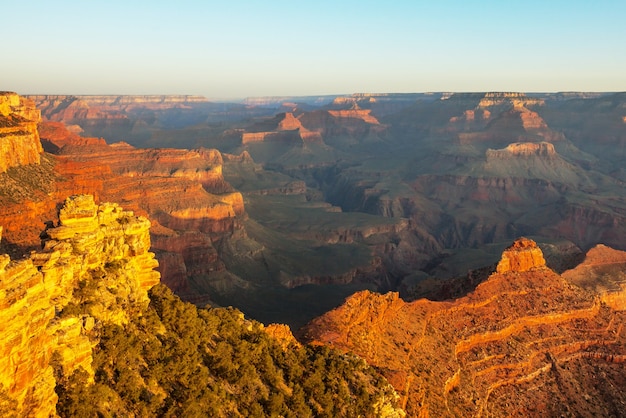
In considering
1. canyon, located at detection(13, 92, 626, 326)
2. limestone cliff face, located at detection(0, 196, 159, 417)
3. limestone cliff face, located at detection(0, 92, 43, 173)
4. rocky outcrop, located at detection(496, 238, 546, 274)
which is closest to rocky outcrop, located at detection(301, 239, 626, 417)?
rocky outcrop, located at detection(496, 238, 546, 274)

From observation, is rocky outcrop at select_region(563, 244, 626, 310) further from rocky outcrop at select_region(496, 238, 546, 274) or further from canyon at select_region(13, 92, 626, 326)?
rocky outcrop at select_region(496, 238, 546, 274)

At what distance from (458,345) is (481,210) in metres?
134

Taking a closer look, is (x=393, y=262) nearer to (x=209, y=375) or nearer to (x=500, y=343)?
(x=500, y=343)

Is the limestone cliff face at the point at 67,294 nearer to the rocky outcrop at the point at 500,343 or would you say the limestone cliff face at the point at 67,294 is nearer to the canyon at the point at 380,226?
the rocky outcrop at the point at 500,343

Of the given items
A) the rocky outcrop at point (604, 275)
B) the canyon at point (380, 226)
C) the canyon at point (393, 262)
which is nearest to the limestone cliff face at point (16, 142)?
the canyon at point (393, 262)

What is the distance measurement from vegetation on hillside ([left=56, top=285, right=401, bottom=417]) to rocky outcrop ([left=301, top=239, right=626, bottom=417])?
5189 mm

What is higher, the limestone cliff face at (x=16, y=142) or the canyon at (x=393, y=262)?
the limestone cliff face at (x=16, y=142)

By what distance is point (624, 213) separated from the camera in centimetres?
13588

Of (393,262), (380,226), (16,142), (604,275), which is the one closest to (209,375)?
(604,275)

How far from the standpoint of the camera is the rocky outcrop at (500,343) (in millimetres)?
35375

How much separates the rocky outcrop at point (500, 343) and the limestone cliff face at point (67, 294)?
14.9m

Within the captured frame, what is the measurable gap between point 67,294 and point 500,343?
3553cm

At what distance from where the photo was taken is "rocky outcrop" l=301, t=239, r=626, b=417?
1393 inches

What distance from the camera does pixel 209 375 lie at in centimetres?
2114
